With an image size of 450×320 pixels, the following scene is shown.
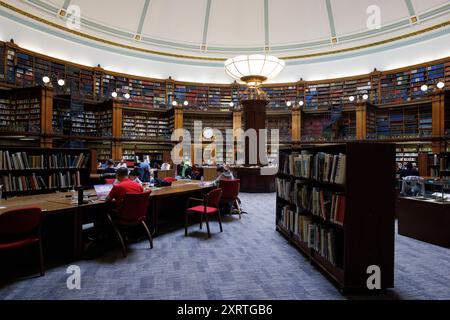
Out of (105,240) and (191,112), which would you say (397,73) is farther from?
(105,240)

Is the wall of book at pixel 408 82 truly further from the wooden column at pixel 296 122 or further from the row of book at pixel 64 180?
the row of book at pixel 64 180

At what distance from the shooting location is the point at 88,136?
11281 millimetres

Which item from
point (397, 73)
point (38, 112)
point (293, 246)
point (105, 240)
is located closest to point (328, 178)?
point (293, 246)

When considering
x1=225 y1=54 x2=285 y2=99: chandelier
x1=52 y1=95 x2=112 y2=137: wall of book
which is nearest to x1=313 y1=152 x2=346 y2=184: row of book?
x1=225 y1=54 x2=285 y2=99: chandelier

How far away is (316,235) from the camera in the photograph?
301 centimetres

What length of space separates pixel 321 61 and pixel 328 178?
42.5 feet

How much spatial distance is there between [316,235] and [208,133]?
10.8 metres

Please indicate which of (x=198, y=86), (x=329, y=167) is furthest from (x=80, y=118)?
(x=329, y=167)

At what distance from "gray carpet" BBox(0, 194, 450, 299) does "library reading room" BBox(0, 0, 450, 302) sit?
0.9 inches

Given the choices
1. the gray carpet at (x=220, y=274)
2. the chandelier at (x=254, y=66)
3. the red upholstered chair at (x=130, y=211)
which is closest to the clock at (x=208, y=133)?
the chandelier at (x=254, y=66)

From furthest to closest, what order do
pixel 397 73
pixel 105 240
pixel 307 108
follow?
pixel 307 108
pixel 397 73
pixel 105 240

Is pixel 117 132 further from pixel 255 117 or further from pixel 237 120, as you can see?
pixel 255 117

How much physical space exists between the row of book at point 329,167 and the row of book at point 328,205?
0.15m

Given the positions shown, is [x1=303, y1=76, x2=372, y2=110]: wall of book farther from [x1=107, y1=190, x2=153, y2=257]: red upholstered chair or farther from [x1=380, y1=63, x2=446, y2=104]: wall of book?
[x1=107, y1=190, x2=153, y2=257]: red upholstered chair
